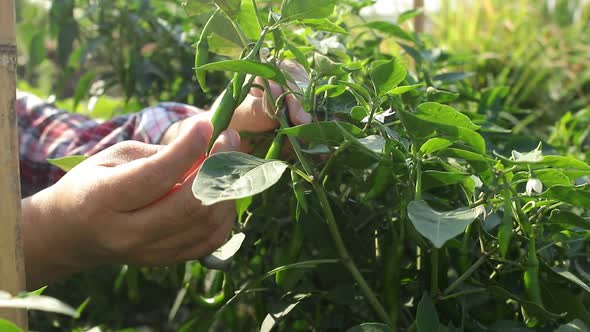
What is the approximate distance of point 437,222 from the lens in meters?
0.53

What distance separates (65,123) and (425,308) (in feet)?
3.04

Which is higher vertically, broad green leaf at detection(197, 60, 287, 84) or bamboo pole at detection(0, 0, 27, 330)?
broad green leaf at detection(197, 60, 287, 84)

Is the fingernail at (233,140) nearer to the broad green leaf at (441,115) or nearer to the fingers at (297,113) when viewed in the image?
the fingers at (297,113)

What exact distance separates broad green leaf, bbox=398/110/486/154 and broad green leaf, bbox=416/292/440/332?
0.14 m

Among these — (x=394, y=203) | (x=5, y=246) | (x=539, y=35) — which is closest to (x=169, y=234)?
(x=5, y=246)

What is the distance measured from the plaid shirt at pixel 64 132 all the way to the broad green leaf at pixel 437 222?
2.09 ft

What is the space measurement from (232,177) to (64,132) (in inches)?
34.2

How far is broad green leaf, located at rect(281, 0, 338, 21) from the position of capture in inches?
24.4

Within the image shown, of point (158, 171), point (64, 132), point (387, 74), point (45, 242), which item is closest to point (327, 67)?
point (387, 74)

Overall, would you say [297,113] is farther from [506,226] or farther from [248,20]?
[506,226]

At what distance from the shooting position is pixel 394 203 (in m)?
0.83

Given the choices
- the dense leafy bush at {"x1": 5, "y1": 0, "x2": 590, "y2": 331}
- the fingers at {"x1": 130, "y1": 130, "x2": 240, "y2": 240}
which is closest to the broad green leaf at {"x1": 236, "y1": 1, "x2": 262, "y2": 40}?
the dense leafy bush at {"x1": 5, "y1": 0, "x2": 590, "y2": 331}

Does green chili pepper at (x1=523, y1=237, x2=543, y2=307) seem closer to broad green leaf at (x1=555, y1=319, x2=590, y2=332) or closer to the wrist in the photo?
broad green leaf at (x1=555, y1=319, x2=590, y2=332)

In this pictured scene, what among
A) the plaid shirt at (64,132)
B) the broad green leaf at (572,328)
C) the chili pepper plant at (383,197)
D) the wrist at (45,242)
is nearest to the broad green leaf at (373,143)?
the chili pepper plant at (383,197)
